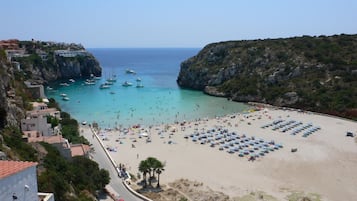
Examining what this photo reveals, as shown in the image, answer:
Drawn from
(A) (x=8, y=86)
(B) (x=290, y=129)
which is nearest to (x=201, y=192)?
(A) (x=8, y=86)

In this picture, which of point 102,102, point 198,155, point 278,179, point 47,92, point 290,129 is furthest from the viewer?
point 47,92

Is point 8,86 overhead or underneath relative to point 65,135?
overhead

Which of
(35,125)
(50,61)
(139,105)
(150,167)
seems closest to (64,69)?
(50,61)

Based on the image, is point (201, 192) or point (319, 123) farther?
point (319, 123)

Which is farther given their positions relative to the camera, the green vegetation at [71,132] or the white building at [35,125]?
the green vegetation at [71,132]

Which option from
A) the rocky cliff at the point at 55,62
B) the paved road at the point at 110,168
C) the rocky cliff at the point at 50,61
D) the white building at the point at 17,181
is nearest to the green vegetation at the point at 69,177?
the paved road at the point at 110,168

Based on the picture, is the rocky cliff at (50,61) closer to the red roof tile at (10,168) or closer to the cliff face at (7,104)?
the cliff face at (7,104)

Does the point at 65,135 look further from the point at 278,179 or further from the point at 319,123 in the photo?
the point at 319,123
